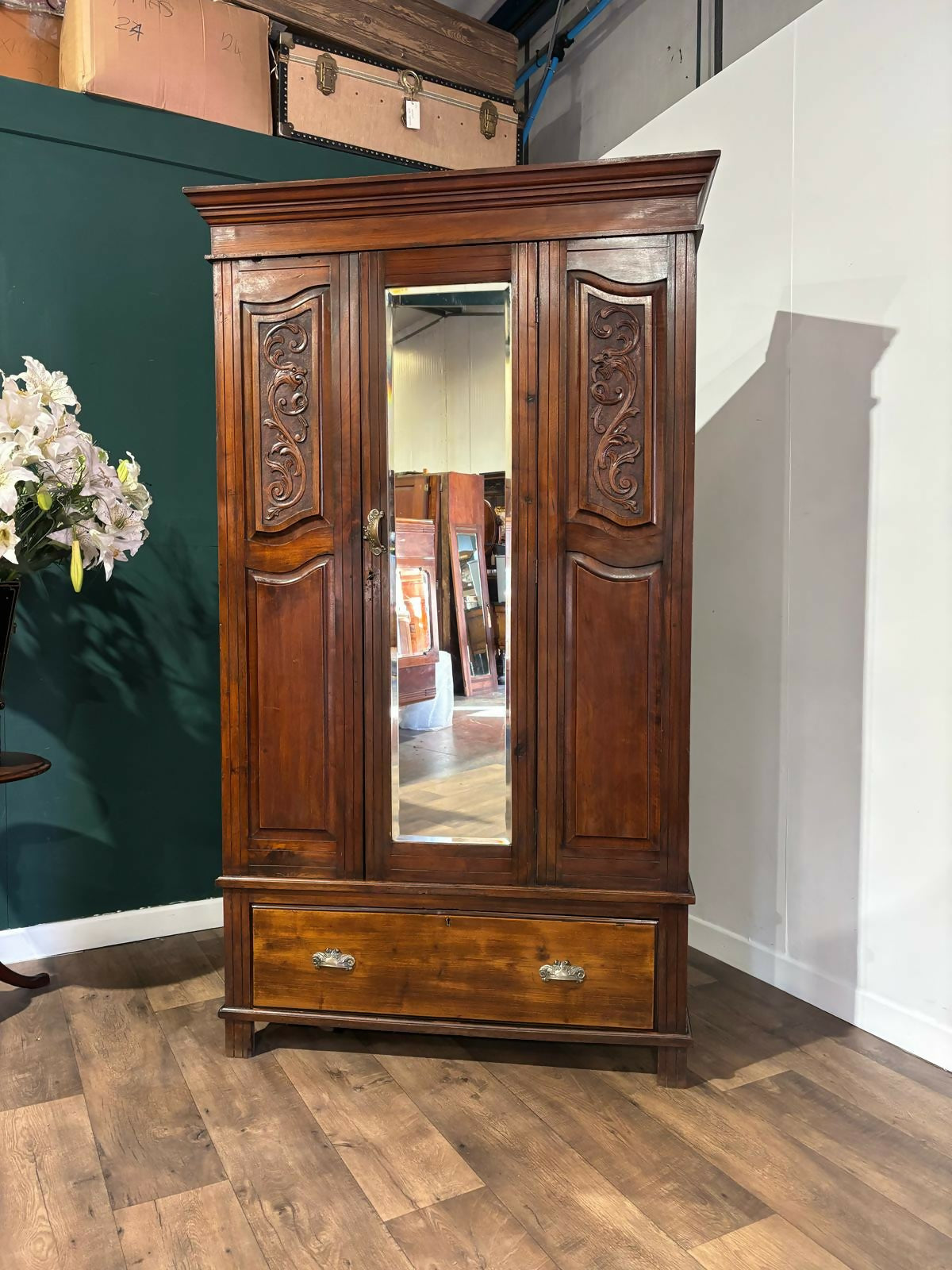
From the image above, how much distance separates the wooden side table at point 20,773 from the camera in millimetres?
2158

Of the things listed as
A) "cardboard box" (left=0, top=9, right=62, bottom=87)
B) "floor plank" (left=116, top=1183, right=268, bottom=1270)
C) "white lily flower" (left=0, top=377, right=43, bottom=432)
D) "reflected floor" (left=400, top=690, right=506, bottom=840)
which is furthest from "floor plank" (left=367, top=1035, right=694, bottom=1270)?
"cardboard box" (left=0, top=9, right=62, bottom=87)

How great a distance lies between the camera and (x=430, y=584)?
2.00 m

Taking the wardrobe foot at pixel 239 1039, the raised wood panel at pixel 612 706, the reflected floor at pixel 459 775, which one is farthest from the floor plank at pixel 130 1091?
the raised wood panel at pixel 612 706

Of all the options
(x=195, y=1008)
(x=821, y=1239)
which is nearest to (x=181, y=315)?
(x=195, y=1008)

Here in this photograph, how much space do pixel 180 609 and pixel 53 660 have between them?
0.40 m

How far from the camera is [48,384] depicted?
6.79 ft

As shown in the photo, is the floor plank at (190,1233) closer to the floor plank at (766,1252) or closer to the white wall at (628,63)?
the floor plank at (766,1252)

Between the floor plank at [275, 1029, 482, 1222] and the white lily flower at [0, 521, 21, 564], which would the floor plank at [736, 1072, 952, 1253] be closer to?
the floor plank at [275, 1029, 482, 1222]

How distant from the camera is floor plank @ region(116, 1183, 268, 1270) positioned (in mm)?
1425

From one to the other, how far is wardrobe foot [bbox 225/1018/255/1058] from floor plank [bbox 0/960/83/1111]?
1.07 feet

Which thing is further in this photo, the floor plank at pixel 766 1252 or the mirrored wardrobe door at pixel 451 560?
the mirrored wardrobe door at pixel 451 560

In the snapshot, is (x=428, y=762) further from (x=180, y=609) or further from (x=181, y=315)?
(x=181, y=315)

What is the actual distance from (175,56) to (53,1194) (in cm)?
293

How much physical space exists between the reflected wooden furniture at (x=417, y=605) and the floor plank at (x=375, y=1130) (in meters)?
0.86
